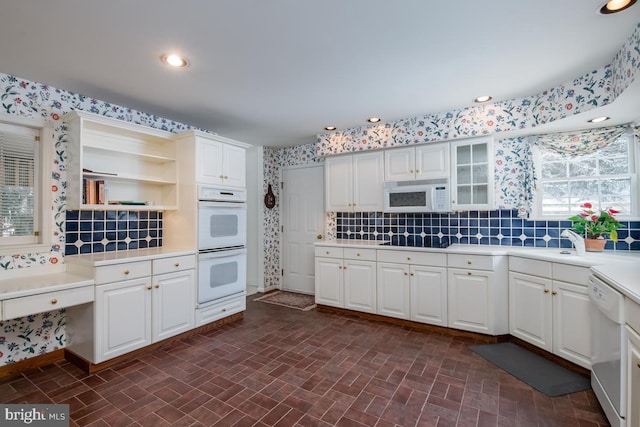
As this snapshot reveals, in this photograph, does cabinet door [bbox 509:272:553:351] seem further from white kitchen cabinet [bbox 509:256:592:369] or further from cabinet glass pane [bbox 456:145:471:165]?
cabinet glass pane [bbox 456:145:471:165]

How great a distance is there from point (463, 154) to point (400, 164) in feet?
2.28

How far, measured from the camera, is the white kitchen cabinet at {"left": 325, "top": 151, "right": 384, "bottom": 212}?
386 centimetres

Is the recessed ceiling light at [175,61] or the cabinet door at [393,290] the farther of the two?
the cabinet door at [393,290]

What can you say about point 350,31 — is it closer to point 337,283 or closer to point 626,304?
point 626,304

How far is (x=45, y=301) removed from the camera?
2.14 meters

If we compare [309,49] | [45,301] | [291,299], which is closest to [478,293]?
[291,299]

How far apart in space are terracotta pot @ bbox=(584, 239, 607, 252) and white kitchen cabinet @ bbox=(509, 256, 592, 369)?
0.62 metres

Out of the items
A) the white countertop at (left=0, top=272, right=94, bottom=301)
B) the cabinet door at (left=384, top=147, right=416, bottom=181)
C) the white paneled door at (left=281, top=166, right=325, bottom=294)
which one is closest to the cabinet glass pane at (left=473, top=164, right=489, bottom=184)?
the cabinet door at (left=384, top=147, right=416, bottom=181)

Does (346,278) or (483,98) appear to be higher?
(483,98)

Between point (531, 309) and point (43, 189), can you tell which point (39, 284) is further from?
point (531, 309)

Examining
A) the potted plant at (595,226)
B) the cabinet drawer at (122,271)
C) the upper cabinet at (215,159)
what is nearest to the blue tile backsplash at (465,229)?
the potted plant at (595,226)

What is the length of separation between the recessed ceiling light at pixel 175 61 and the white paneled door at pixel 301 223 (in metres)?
2.74

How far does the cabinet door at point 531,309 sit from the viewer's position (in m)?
2.57

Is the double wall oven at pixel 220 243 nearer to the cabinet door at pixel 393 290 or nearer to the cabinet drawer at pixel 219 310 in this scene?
the cabinet drawer at pixel 219 310
